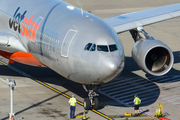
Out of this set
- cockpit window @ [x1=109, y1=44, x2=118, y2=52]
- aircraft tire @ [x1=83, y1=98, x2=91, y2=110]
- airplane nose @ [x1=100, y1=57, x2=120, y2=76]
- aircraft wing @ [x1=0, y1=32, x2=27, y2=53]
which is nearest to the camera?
airplane nose @ [x1=100, y1=57, x2=120, y2=76]

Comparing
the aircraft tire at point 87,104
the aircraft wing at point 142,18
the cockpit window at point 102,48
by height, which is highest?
the aircraft wing at point 142,18

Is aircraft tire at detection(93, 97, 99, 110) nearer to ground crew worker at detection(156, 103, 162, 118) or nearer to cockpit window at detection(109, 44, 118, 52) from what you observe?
ground crew worker at detection(156, 103, 162, 118)

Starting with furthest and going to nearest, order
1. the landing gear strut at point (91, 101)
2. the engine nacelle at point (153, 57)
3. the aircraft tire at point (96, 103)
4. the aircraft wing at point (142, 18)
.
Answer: the aircraft wing at point (142, 18) → the engine nacelle at point (153, 57) → the aircraft tire at point (96, 103) → the landing gear strut at point (91, 101)

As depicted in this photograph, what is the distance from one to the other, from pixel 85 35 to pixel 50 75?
1123cm

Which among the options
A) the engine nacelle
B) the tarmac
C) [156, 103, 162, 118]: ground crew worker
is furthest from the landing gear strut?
the engine nacelle

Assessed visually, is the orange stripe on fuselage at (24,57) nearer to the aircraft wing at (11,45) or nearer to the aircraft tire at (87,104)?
the aircraft wing at (11,45)

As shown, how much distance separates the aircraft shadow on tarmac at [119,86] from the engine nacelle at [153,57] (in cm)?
265

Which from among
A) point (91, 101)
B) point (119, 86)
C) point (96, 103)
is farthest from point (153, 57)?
point (91, 101)

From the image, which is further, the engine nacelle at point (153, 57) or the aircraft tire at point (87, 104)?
the engine nacelle at point (153, 57)

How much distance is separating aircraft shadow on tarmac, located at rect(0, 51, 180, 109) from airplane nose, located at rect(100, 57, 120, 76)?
203 inches

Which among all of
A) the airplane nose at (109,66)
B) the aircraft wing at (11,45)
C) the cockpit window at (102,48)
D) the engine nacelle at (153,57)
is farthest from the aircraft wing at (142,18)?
the airplane nose at (109,66)

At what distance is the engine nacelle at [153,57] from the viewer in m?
24.9

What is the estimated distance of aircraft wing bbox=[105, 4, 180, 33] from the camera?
31.3m

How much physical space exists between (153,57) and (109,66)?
286 inches
